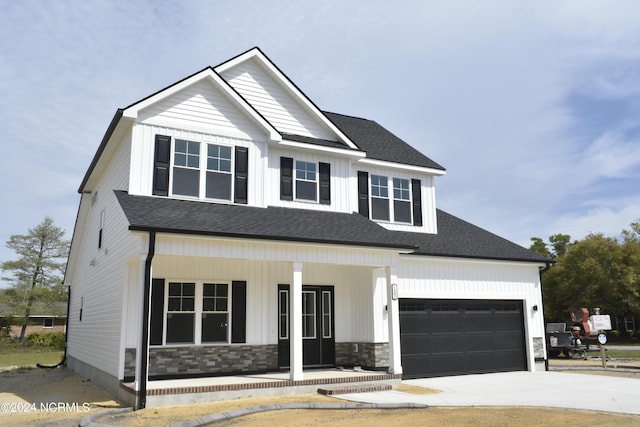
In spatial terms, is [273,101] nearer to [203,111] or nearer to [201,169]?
[203,111]

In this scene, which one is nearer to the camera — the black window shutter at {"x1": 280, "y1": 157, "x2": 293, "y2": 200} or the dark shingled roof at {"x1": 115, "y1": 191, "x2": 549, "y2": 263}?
the dark shingled roof at {"x1": 115, "y1": 191, "x2": 549, "y2": 263}

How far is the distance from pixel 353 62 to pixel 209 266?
7629 mm

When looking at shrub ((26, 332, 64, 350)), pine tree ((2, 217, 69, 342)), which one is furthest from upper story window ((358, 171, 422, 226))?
pine tree ((2, 217, 69, 342))

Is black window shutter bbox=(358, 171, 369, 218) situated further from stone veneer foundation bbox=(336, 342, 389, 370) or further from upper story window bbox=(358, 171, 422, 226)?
stone veneer foundation bbox=(336, 342, 389, 370)

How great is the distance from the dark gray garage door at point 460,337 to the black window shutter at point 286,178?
15.2 ft

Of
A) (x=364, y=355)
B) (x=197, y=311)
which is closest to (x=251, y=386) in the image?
(x=197, y=311)

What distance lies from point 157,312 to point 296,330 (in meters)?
3.62

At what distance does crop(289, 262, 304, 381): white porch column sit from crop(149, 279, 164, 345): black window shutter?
3.38m

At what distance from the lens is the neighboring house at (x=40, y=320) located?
144ft

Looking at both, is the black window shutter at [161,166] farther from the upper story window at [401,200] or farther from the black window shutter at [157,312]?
the upper story window at [401,200]

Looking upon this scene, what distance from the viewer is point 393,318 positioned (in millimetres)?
14172

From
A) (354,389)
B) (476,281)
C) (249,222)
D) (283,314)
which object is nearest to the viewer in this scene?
(354,389)

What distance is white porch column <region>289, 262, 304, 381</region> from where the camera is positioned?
12414 millimetres

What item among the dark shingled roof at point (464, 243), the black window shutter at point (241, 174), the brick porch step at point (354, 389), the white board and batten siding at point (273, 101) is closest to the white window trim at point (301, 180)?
the white board and batten siding at point (273, 101)
